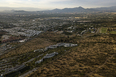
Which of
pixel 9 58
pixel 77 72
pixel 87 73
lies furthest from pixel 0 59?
pixel 87 73

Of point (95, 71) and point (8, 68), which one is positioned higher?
point (95, 71)

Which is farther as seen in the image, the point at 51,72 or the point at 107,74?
the point at 51,72

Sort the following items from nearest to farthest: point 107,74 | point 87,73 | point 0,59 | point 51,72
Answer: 1. point 107,74
2. point 87,73
3. point 51,72
4. point 0,59

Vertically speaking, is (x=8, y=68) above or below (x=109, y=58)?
below

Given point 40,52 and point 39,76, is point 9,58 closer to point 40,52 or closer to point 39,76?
point 40,52

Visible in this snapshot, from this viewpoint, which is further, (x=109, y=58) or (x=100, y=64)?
(x=109, y=58)

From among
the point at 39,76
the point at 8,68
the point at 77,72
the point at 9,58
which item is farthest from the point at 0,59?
the point at 77,72

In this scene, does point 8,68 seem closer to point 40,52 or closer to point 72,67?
point 40,52

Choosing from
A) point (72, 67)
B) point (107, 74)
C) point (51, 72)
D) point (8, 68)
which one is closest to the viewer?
point (107, 74)

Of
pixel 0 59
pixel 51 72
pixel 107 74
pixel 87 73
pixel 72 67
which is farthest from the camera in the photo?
pixel 0 59
